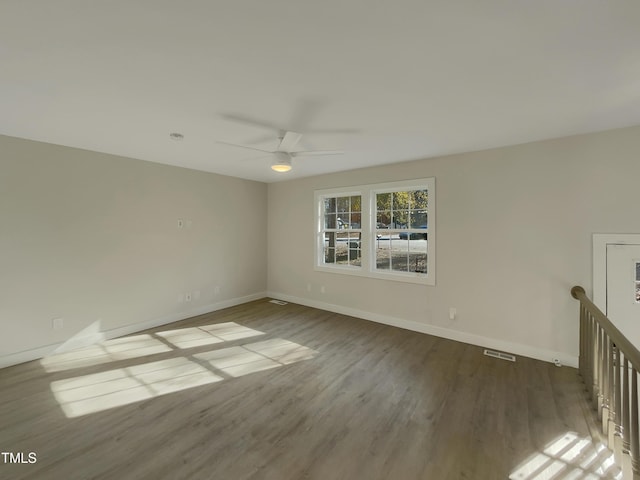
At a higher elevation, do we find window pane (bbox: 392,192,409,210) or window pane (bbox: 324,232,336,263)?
window pane (bbox: 392,192,409,210)

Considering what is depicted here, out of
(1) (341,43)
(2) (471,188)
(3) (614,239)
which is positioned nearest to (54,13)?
(1) (341,43)

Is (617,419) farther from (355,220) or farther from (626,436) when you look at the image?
(355,220)

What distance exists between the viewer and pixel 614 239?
8.95 feet

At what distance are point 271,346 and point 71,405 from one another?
192 centimetres

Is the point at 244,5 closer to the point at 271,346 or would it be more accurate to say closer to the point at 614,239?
the point at 271,346

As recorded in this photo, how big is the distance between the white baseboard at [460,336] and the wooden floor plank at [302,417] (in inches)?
5.7

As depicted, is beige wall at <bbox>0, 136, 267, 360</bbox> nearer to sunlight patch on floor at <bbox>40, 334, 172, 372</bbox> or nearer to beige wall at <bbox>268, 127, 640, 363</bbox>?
sunlight patch on floor at <bbox>40, 334, 172, 372</bbox>

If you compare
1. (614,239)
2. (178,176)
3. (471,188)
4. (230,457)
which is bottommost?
(230,457)

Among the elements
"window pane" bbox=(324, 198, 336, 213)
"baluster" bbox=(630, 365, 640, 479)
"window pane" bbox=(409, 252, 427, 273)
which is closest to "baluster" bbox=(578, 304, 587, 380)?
"baluster" bbox=(630, 365, 640, 479)

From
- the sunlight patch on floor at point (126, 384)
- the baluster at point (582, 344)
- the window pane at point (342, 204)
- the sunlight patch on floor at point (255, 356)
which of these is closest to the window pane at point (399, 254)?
the window pane at point (342, 204)

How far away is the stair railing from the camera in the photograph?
1.50 meters

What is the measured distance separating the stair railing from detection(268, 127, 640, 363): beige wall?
320mm

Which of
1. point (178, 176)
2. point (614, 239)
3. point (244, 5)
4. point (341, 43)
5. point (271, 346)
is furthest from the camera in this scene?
point (178, 176)

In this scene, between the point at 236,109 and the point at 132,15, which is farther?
the point at 236,109
